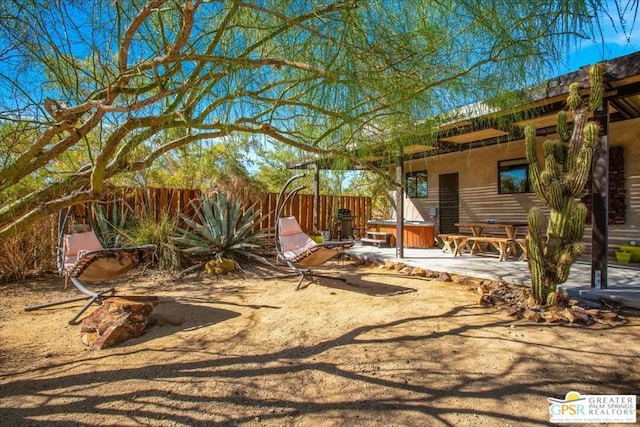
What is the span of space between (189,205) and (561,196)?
23.0 feet

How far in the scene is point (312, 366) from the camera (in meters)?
2.61

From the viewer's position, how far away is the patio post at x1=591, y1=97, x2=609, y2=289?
422 cm

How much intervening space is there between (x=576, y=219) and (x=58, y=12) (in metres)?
4.57

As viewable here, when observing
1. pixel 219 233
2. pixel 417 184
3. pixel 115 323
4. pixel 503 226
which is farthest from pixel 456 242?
pixel 115 323

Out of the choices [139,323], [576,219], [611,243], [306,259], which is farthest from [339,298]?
[611,243]

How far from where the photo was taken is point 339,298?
462 cm

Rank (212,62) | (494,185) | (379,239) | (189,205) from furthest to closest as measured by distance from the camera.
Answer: (379,239), (494,185), (189,205), (212,62)

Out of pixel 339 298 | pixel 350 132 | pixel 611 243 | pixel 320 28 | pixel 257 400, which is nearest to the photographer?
pixel 320 28

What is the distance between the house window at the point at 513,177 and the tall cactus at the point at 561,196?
4.23 m

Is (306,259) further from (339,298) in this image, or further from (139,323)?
(139,323)

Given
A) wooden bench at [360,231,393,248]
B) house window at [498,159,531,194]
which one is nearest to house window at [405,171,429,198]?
wooden bench at [360,231,393,248]

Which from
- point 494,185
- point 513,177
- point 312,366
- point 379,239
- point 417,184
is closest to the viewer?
point 312,366

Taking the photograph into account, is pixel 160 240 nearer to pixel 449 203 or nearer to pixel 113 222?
pixel 113 222

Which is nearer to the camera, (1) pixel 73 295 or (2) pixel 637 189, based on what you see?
(1) pixel 73 295
